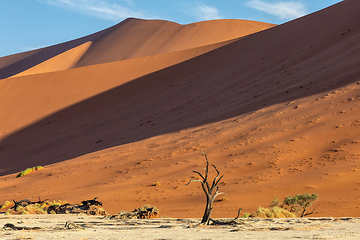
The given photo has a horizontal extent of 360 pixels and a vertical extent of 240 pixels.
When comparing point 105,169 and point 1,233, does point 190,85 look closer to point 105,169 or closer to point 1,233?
point 105,169

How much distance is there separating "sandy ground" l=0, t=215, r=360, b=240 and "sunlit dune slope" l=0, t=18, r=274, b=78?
68185 mm

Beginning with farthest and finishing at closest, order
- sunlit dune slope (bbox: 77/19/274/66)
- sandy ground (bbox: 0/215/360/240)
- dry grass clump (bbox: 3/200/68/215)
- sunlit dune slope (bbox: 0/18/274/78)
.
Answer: sunlit dune slope (bbox: 77/19/274/66) < sunlit dune slope (bbox: 0/18/274/78) < dry grass clump (bbox: 3/200/68/215) < sandy ground (bbox: 0/215/360/240)

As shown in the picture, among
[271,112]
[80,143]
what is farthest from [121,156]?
[80,143]

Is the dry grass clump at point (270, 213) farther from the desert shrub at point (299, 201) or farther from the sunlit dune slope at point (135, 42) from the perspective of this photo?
the sunlit dune slope at point (135, 42)

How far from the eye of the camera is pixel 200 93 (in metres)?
38.1

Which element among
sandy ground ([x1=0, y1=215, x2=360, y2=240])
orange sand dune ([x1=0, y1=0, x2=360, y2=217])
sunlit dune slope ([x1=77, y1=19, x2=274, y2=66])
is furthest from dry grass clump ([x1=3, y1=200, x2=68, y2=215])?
sunlit dune slope ([x1=77, y1=19, x2=274, y2=66])

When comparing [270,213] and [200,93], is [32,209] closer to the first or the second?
[270,213]

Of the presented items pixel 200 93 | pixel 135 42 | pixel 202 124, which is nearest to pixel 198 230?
pixel 202 124

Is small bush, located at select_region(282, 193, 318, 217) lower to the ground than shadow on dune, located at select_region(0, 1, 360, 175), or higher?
lower

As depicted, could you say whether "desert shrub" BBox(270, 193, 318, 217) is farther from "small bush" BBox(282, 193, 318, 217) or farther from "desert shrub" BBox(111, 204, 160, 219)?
"desert shrub" BBox(111, 204, 160, 219)

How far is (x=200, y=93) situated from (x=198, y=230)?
1105 inches

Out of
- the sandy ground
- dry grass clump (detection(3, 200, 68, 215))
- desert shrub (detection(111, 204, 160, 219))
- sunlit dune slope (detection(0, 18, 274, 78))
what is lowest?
the sandy ground

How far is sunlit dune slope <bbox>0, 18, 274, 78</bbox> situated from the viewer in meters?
84.1

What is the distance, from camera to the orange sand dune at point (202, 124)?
62.1ft
